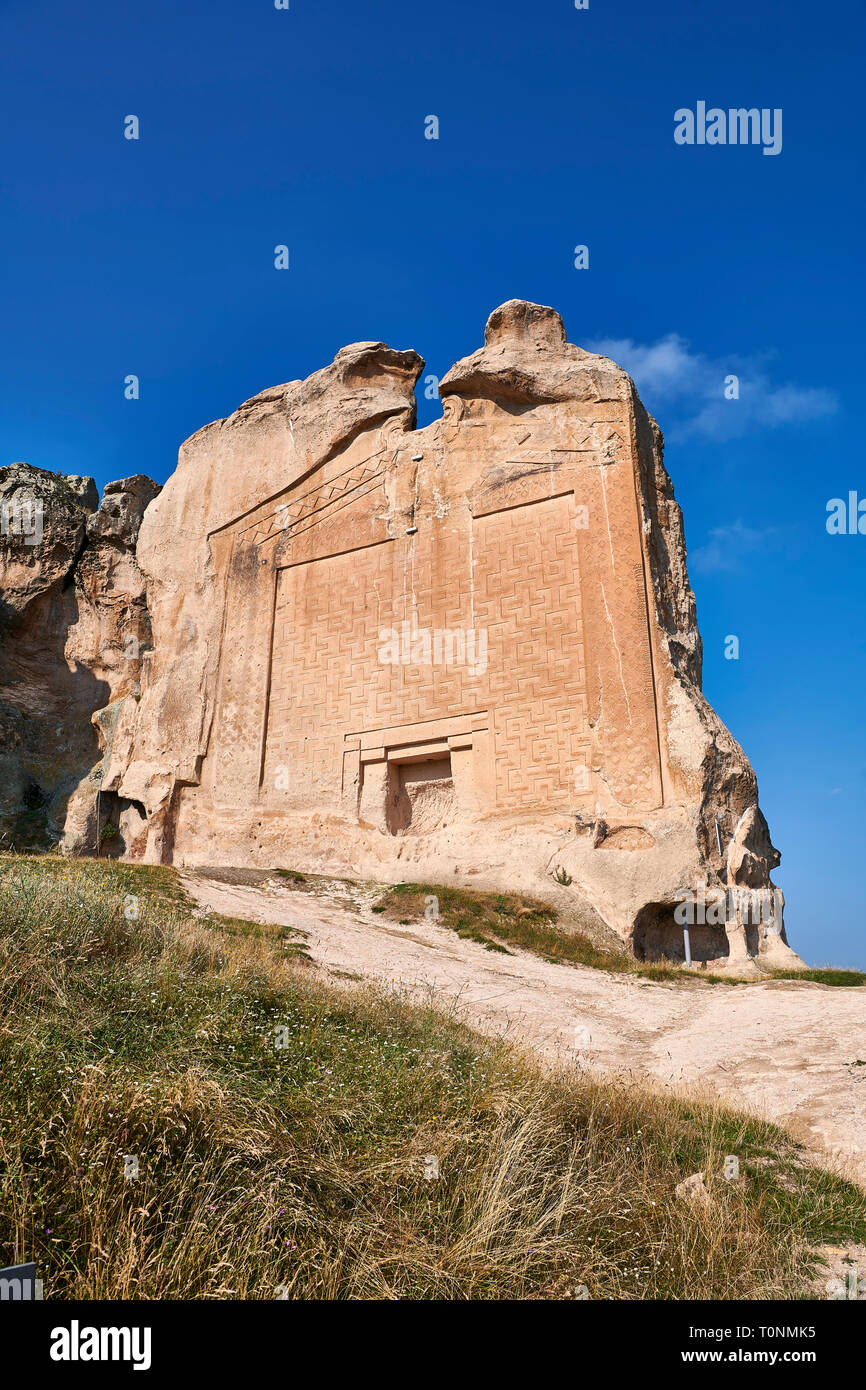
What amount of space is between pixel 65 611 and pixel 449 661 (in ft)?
37.0

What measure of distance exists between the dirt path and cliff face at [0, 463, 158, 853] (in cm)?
975

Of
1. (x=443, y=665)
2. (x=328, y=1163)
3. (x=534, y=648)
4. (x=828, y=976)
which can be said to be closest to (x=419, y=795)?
(x=443, y=665)

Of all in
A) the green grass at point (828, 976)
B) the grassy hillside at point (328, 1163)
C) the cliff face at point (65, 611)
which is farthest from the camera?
the cliff face at point (65, 611)

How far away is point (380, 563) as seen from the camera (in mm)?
18766

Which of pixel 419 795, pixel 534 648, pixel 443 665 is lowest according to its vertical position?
Result: pixel 419 795

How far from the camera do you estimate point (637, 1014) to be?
10.3 m

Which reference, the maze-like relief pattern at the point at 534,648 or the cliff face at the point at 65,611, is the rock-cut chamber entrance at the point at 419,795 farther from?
the cliff face at the point at 65,611

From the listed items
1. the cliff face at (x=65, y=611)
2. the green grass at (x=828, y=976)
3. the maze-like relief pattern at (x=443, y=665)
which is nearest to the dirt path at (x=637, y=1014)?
the green grass at (x=828, y=976)

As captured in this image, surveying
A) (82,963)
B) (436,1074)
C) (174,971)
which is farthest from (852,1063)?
(82,963)

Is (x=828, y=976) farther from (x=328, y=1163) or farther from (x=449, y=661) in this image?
(x=328, y=1163)

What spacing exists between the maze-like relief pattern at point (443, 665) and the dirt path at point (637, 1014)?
3929mm

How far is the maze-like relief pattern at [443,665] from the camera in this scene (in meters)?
16.4

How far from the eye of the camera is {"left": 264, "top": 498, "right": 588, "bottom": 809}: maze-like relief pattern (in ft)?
53.7

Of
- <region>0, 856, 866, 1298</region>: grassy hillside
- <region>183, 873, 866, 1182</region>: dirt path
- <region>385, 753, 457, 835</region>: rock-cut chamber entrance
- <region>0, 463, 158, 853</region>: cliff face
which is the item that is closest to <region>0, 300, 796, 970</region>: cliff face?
<region>385, 753, 457, 835</region>: rock-cut chamber entrance
